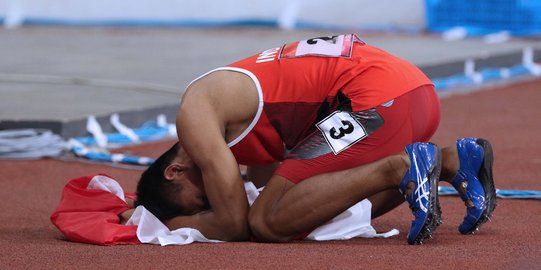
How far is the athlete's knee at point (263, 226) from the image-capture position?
465cm

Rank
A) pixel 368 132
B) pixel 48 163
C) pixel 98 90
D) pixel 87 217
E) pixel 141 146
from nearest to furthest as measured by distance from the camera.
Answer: pixel 368 132 → pixel 87 217 → pixel 48 163 → pixel 141 146 → pixel 98 90

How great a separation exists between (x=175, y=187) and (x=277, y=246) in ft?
1.63

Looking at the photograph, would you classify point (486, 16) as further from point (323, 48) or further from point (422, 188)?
point (422, 188)

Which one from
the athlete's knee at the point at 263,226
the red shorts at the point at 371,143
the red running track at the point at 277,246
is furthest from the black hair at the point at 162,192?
the red shorts at the point at 371,143

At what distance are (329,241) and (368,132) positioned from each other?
49 cm

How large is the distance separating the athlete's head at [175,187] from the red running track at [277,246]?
0.66 feet

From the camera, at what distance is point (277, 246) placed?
4633 mm

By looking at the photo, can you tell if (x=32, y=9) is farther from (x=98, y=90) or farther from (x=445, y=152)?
(x=445, y=152)

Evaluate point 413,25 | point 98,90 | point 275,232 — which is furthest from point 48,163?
point 413,25

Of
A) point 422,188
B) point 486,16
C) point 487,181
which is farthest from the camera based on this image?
point 486,16

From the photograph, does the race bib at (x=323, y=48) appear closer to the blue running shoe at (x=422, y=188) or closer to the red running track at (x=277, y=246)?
the blue running shoe at (x=422, y=188)

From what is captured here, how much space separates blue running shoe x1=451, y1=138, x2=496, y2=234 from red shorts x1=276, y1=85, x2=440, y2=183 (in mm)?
258

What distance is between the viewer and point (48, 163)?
23.4 feet

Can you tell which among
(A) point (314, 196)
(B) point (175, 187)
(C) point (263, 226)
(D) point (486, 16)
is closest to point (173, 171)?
(B) point (175, 187)
